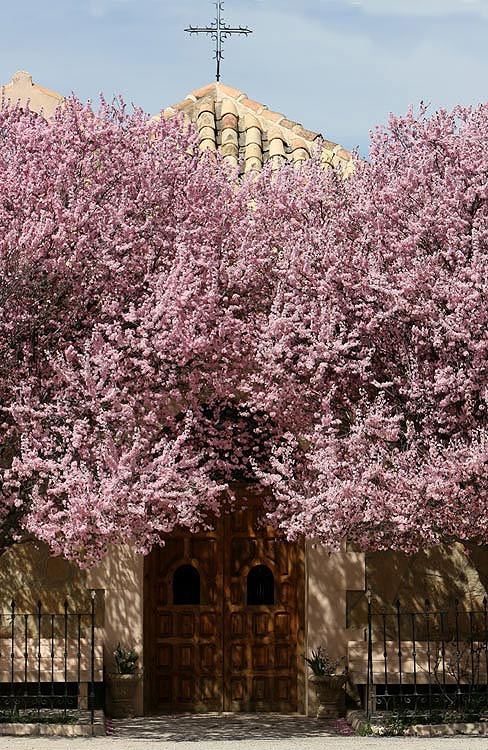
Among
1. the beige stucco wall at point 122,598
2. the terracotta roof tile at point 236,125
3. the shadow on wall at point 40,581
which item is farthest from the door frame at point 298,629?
the terracotta roof tile at point 236,125

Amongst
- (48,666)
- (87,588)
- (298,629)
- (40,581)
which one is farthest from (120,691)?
(298,629)

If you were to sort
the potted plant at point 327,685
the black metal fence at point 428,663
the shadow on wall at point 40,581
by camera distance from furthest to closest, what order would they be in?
the shadow on wall at point 40,581 → the potted plant at point 327,685 → the black metal fence at point 428,663

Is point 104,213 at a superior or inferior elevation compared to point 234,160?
inferior

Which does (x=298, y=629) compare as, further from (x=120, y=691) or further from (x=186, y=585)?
(x=120, y=691)

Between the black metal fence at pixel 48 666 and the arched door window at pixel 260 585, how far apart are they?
6.99ft

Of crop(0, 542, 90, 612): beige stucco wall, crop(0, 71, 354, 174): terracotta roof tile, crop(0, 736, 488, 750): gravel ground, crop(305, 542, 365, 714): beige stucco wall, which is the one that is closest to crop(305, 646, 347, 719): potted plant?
crop(305, 542, 365, 714): beige stucco wall

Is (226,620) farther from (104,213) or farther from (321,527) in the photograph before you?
(104,213)

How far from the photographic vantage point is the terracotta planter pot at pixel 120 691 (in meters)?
15.0

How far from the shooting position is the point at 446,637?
15219 millimetres

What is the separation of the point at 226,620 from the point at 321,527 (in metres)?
3.62

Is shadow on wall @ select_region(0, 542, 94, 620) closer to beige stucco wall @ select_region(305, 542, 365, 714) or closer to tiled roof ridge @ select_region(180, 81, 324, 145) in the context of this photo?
beige stucco wall @ select_region(305, 542, 365, 714)

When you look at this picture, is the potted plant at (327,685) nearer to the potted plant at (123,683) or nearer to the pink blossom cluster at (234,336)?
the pink blossom cluster at (234,336)

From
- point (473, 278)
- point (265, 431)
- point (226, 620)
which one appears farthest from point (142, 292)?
point (226, 620)

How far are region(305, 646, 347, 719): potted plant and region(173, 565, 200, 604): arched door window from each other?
1851 millimetres
